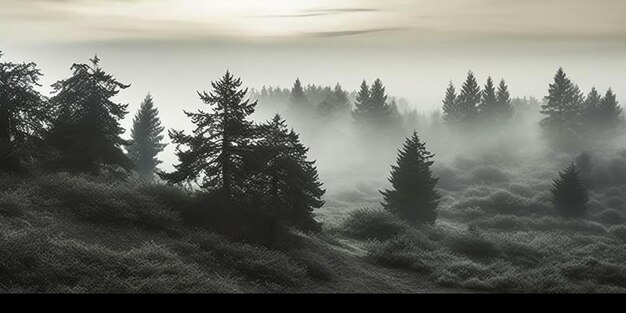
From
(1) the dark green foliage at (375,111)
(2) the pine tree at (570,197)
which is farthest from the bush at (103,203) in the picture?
(1) the dark green foliage at (375,111)

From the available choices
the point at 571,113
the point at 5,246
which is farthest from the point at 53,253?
the point at 571,113

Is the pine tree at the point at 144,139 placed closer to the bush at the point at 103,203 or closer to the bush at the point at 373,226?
the bush at the point at 373,226

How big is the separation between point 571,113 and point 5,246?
86.9 m

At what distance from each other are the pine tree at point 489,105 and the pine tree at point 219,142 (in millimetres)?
70570

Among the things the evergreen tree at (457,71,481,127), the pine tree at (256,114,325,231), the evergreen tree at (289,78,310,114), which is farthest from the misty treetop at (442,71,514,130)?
the pine tree at (256,114,325,231)

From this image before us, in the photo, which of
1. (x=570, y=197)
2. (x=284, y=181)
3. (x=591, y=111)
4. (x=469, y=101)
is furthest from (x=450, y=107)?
(x=284, y=181)

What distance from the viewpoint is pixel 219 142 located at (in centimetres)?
2320

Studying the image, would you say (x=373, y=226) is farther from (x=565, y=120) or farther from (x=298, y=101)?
(x=298, y=101)

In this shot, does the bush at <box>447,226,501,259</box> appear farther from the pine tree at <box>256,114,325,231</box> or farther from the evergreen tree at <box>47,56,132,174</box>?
the evergreen tree at <box>47,56,132,174</box>

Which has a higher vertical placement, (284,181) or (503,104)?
(503,104)

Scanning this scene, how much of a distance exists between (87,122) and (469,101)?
7410cm

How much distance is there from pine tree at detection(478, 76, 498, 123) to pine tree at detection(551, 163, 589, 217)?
37.6 meters

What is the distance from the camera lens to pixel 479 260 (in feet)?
90.2
